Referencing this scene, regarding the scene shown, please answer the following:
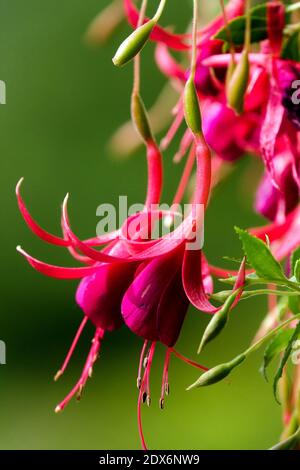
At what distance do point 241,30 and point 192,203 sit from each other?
0.11 meters

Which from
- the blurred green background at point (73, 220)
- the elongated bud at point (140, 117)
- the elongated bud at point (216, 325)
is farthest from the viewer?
the blurred green background at point (73, 220)

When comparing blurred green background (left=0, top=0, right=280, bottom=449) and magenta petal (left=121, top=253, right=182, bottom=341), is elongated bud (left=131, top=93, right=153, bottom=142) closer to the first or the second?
magenta petal (left=121, top=253, right=182, bottom=341)

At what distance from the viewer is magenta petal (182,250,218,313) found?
472mm

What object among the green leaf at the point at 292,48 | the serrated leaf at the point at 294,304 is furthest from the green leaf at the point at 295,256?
the green leaf at the point at 292,48

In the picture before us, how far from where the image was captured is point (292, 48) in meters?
0.55

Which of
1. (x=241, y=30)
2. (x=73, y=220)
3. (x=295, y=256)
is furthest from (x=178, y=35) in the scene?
(x=73, y=220)

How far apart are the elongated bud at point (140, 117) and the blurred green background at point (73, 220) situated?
85cm

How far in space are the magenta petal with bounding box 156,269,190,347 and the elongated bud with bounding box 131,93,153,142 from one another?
0.08 m

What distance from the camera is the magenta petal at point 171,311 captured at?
1.57 feet

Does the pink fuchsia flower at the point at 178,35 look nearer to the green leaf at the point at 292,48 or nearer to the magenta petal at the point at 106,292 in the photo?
the green leaf at the point at 292,48

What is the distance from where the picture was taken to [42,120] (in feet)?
5.93

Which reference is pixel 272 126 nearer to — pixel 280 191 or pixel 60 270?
pixel 280 191

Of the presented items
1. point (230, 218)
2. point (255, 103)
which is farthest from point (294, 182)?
point (230, 218)

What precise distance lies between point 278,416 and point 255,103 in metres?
0.74
